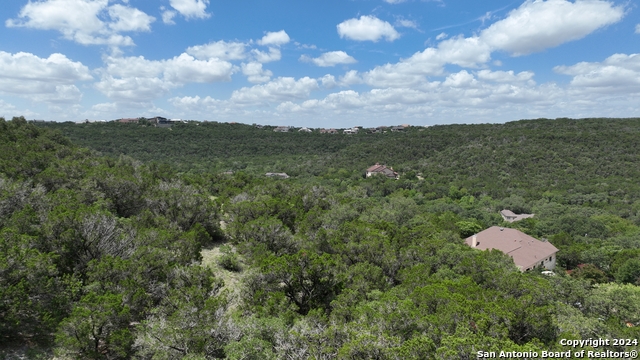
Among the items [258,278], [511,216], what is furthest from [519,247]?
[258,278]

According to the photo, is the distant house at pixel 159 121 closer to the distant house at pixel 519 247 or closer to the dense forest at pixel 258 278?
the dense forest at pixel 258 278

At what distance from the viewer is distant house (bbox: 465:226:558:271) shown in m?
32.5

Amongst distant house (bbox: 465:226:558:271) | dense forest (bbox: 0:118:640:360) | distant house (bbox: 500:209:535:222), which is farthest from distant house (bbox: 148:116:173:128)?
distant house (bbox: 465:226:558:271)

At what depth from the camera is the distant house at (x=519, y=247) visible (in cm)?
3250

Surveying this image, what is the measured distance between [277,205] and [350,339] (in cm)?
1819

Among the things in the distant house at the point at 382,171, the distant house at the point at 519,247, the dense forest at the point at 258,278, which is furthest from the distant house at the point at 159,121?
the distant house at the point at 519,247

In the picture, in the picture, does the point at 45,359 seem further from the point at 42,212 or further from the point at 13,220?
the point at 42,212

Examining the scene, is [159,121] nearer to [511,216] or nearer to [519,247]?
[511,216]

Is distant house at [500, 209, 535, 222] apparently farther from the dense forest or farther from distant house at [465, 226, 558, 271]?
distant house at [465, 226, 558, 271]

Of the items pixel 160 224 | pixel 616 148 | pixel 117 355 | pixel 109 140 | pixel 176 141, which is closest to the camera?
pixel 117 355

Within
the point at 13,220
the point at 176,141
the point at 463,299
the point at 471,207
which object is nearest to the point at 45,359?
the point at 13,220

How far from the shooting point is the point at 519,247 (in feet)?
113

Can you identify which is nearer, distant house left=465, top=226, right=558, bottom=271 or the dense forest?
the dense forest

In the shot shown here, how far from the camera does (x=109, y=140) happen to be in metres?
105
